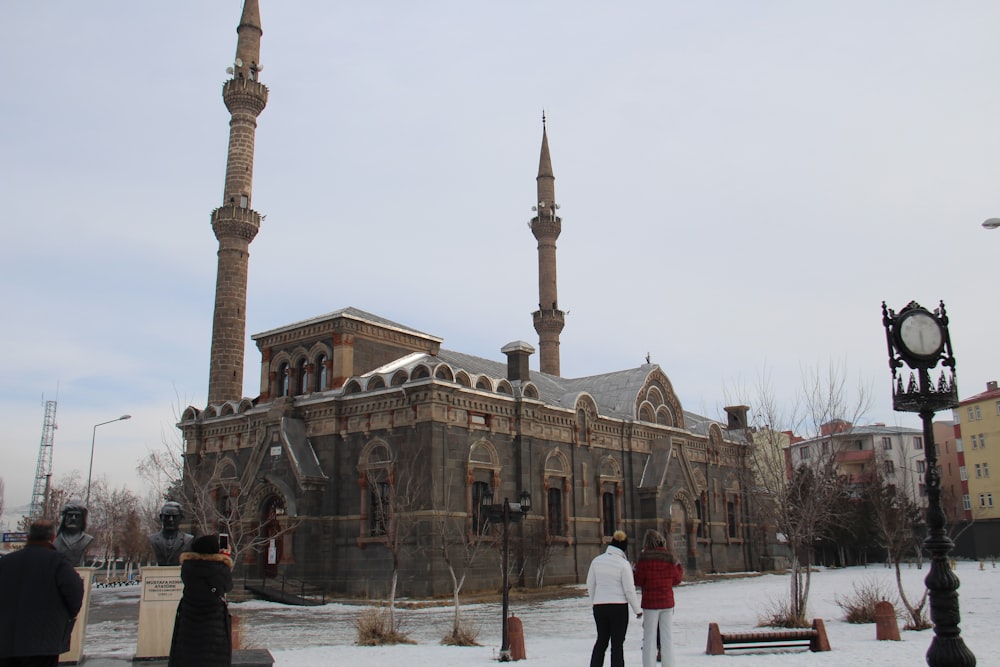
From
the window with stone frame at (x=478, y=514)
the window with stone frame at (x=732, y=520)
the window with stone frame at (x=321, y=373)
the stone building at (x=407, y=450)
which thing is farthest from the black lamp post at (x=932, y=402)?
the window with stone frame at (x=732, y=520)

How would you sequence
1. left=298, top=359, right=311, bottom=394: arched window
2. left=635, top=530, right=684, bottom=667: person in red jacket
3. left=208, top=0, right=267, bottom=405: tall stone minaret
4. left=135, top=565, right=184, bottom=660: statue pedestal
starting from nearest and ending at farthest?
left=635, top=530, right=684, bottom=667: person in red jacket < left=135, top=565, right=184, bottom=660: statue pedestal < left=298, top=359, right=311, bottom=394: arched window < left=208, top=0, right=267, bottom=405: tall stone minaret

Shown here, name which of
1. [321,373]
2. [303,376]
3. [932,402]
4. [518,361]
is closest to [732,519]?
[518,361]

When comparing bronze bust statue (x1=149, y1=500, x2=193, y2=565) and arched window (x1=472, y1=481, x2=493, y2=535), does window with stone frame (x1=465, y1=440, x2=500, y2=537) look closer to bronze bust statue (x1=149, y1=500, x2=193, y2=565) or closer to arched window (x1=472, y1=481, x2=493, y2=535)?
arched window (x1=472, y1=481, x2=493, y2=535)

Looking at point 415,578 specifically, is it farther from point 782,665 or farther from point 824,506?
point 782,665

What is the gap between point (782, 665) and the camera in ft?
40.6

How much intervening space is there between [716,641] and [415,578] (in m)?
15.9

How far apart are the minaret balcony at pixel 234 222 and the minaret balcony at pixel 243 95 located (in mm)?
4903

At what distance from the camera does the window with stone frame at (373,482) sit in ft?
97.3

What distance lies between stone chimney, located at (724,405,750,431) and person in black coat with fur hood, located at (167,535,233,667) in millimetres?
41215

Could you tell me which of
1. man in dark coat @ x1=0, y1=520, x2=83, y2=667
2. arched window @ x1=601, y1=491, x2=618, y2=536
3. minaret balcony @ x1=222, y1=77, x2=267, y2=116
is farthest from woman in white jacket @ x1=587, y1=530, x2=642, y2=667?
minaret balcony @ x1=222, y1=77, x2=267, y2=116

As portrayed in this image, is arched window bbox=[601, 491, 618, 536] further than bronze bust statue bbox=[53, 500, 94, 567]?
Yes

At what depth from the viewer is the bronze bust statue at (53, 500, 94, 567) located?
38.5 feet

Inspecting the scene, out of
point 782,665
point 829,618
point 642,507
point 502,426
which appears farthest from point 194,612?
point 642,507

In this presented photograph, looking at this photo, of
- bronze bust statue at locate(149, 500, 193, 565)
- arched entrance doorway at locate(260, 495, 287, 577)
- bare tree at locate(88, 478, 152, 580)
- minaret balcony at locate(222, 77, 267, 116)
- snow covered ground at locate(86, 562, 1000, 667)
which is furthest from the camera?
bare tree at locate(88, 478, 152, 580)
